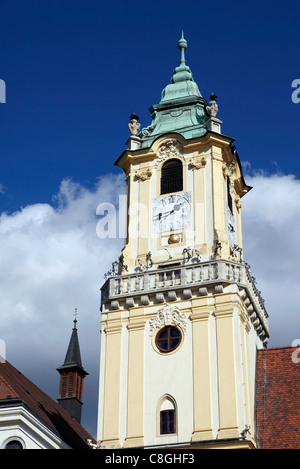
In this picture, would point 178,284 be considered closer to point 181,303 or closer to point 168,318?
point 181,303

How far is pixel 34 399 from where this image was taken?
3525cm

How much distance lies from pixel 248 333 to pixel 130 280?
197 inches

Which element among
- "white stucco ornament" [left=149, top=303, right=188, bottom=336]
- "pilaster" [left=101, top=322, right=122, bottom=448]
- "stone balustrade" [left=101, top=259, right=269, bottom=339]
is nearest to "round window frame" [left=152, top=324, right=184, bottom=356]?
"white stucco ornament" [left=149, top=303, right=188, bottom=336]

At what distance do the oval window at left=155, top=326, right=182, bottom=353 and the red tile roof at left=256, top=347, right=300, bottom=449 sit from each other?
3814mm

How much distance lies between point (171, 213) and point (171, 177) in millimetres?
1790

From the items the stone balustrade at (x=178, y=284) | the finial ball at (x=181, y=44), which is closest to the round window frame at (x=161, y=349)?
the stone balustrade at (x=178, y=284)

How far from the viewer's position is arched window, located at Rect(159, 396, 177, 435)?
91.3 feet

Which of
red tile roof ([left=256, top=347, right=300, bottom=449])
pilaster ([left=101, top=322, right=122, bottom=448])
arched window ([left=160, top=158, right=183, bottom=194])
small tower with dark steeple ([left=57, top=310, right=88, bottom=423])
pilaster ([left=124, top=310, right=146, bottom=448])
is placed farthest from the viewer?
small tower with dark steeple ([left=57, top=310, right=88, bottom=423])

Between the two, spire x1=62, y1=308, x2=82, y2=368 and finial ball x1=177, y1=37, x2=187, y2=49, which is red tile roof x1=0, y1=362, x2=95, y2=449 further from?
finial ball x1=177, y1=37, x2=187, y2=49

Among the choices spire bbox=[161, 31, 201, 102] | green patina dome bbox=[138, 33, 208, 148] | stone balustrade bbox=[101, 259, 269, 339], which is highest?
spire bbox=[161, 31, 201, 102]

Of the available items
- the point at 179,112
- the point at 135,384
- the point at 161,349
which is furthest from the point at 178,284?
the point at 179,112

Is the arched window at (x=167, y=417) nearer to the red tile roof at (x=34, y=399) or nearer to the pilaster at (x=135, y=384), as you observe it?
the pilaster at (x=135, y=384)
